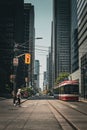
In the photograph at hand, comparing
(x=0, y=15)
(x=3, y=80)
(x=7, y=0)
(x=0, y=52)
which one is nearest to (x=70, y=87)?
(x=3, y=80)

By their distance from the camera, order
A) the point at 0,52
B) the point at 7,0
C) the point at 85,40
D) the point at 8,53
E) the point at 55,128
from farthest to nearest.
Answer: the point at 7,0
the point at 8,53
the point at 0,52
the point at 85,40
the point at 55,128

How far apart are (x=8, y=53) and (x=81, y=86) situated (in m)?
37.5

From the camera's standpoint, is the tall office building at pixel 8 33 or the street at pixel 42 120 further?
the tall office building at pixel 8 33

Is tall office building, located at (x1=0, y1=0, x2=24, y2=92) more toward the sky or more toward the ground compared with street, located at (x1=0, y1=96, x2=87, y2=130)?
more toward the sky

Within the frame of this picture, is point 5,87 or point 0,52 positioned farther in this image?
point 0,52

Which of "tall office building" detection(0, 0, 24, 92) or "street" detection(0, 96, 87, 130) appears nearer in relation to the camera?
"street" detection(0, 96, 87, 130)

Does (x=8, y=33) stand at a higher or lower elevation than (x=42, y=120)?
higher

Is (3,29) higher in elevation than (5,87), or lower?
higher

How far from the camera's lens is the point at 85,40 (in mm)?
104625

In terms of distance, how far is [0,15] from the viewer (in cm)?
13725

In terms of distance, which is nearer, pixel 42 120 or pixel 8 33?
pixel 42 120

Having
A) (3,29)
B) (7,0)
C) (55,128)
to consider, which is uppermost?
(7,0)

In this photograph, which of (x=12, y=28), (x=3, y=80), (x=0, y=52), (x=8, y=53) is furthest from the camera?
(x=12, y=28)

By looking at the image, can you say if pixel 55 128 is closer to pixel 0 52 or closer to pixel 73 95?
pixel 73 95
